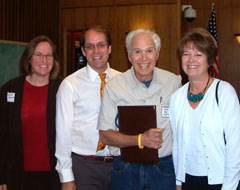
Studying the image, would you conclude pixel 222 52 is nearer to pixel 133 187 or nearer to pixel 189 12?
pixel 189 12

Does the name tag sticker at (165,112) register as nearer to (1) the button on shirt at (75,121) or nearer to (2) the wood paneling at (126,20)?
(1) the button on shirt at (75,121)

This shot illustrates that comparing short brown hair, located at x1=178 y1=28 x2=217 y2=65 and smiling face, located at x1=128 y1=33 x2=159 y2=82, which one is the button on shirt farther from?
short brown hair, located at x1=178 y1=28 x2=217 y2=65

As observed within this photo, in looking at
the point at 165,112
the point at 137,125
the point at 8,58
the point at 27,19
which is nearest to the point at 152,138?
the point at 137,125

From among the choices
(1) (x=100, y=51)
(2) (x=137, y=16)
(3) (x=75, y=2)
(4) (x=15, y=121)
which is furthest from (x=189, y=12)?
(4) (x=15, y=121)

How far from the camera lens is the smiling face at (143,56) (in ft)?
7.03

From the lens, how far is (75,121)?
248cm

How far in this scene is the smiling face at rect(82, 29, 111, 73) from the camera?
252 cm

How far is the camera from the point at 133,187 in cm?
208

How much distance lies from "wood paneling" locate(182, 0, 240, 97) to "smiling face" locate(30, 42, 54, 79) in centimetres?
653

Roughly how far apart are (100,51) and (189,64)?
889 millimetres

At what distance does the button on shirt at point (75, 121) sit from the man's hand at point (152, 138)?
62cm


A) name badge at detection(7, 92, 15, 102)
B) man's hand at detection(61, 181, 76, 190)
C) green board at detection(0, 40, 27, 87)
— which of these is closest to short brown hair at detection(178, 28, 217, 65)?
man's hand at detection(61, 181, 76, 190)

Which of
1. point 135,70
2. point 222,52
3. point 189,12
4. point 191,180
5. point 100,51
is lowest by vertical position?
point 191,180

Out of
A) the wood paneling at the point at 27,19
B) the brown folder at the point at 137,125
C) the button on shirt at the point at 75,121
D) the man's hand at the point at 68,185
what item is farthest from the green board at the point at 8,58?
the brown folder at the point at 137,125
